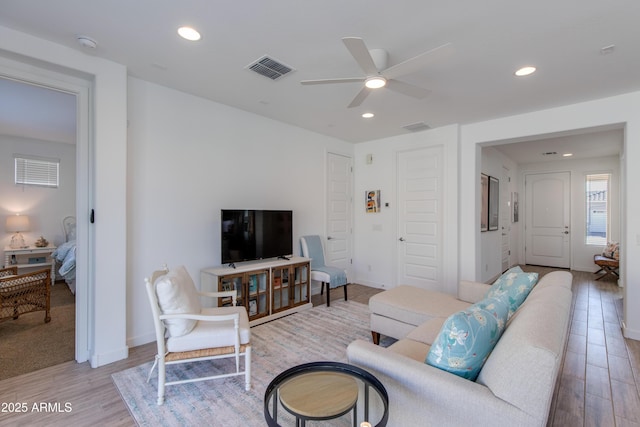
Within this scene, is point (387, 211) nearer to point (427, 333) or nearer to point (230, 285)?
point (230, 285)

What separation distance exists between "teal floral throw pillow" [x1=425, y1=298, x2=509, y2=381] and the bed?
5036mm

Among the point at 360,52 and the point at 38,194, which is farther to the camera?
the point at 38,194

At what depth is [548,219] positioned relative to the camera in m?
7.32

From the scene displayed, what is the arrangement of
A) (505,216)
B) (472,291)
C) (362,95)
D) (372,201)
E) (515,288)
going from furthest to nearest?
(505,216) < (372,201) < (472,291) < (362,95) < (515,288)

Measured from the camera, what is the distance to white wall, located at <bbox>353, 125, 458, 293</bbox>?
449 centimetres

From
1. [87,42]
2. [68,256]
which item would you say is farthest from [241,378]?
[68,256]

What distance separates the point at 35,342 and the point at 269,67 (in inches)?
141

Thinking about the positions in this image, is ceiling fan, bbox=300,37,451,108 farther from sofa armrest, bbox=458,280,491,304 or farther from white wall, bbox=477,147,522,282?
white wall, bbox=477,147,522,282

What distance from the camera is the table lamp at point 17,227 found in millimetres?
5043

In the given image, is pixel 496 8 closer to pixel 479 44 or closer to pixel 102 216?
pixel 479 44

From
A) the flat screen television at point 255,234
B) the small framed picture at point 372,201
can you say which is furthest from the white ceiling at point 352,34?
the small framed picture at point 372,201

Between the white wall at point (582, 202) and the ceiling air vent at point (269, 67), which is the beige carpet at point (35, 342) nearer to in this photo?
the ceiling air vent at point (269, 67)

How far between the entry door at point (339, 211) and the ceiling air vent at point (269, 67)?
2.38 m

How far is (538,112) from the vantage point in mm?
3795
